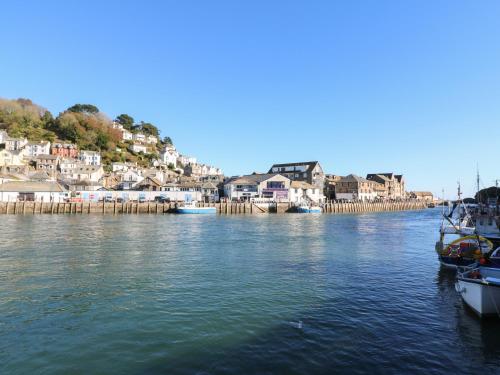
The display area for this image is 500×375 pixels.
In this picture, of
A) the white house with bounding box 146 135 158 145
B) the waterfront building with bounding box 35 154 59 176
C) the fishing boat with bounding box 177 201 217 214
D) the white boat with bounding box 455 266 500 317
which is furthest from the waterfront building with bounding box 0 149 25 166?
the white boat with bounding box 455 266 500 317

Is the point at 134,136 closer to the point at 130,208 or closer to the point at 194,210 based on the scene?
the point at 130,208

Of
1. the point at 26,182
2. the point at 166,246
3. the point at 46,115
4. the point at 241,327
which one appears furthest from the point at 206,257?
the point at 46,115

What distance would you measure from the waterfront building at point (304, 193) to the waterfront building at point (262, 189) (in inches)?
119

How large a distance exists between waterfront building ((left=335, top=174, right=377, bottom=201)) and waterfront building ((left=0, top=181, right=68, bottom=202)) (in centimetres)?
9321

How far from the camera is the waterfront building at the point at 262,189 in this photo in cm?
9900

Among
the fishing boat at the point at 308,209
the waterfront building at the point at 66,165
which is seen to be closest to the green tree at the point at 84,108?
the waterfront building at the point at 66,165

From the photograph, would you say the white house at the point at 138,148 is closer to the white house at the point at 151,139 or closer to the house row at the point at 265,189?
the white house at the point at 151,139

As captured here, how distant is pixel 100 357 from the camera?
10164 millimetres

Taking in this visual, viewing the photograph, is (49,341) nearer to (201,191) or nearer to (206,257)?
(206,257)

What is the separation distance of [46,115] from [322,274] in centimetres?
16447

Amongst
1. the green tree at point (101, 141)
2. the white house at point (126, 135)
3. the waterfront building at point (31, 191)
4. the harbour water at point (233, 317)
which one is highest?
the white house at point (126, 135)

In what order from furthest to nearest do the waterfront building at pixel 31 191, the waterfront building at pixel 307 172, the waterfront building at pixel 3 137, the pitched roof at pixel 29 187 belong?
the waterfront building at pixel 3 137 → the waterfront building at pixel 307 172 → the pitched roof at pixel 29 187 → the waterfront building at pixel 31 191

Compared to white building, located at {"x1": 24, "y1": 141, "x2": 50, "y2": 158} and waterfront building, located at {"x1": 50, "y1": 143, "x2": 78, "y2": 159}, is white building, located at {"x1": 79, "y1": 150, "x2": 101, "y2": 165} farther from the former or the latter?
white building, located at {"x1": 24, "y1": 141, "x2": 50, "y2": 158}

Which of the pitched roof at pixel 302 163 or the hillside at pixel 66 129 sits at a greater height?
the hillside at pixel 66 129
